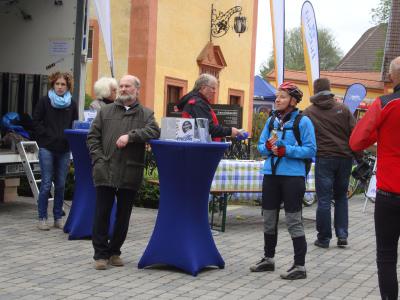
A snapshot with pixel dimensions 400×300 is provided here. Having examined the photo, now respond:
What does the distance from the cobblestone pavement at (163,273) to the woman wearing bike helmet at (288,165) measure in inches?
15.1

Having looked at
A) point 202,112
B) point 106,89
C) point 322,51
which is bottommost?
point 202,112

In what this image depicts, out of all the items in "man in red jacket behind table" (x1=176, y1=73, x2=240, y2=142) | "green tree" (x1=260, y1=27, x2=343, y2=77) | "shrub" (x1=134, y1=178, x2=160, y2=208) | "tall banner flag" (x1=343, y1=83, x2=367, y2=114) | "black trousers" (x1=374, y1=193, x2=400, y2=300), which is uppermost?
"green tree" (x1=260, y1=27, x2=343, y2=77)

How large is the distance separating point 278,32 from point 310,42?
1168mm

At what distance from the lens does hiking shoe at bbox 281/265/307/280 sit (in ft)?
21.7

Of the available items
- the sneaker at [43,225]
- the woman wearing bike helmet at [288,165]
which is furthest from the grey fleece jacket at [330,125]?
the sneaker at [43,225]

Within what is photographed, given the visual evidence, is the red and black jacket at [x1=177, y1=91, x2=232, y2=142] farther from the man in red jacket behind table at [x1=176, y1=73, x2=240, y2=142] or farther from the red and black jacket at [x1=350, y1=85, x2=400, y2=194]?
the red and black jacket at [x1=350, y1=85, x2=400, y2=194]

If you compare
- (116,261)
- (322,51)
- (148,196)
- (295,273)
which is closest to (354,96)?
(148,196)

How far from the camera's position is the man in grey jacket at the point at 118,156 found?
6.62m

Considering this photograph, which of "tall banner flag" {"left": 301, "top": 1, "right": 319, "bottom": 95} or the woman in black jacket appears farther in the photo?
"tall banner flag" {"left": 301, "top": 1, "right": 319, "bottom": 95}

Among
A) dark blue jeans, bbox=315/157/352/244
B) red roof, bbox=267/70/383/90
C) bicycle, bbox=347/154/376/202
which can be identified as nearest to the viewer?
bicycle, bbox=347/154/376/202

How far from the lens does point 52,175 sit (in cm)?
865

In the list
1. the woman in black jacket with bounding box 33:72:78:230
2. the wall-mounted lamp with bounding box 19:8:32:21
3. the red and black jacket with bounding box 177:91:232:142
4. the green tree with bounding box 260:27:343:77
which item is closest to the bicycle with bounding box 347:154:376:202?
the red and black jacket with bounding box 177:91:232:142

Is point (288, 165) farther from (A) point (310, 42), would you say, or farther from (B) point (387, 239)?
(A) point (310, 42)

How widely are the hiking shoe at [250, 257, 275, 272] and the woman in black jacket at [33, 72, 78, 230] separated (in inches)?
110
